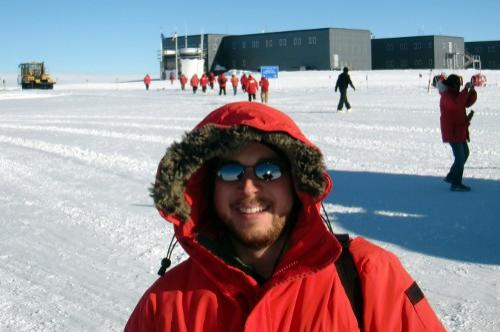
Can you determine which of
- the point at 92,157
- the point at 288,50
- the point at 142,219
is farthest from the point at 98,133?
the point at 288,50

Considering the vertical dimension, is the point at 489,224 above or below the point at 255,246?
below

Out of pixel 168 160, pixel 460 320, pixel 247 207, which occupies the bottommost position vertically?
pixel 460 320

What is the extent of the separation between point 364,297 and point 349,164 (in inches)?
335

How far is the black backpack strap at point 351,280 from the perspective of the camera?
1668mm

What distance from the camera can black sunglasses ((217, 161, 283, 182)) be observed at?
72.9 inches

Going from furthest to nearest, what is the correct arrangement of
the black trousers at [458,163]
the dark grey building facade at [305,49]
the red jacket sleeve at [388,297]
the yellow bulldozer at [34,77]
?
1. the dark grey building facade at [305,49]
2. the yellow bulldozer at [34,77]
3. the black trousers at [458,163]
4. the red jacket sleeve at [388,297]

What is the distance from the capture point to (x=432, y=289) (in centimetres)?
444

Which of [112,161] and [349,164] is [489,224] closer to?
[349,164]

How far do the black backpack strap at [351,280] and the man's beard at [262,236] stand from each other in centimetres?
21

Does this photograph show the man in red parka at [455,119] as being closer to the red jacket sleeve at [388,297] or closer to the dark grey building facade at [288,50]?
the red jacket sleeve at [388,297]

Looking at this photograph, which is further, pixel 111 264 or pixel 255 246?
pixel 111 264

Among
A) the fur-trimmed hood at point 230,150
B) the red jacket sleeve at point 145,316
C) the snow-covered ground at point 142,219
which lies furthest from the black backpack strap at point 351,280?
the snow-covered ground at point 142,219

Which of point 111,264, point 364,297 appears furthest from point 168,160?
point 111,264

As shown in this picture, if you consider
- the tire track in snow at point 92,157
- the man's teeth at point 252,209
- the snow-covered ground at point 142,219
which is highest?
the man's teeth at point 252,209
